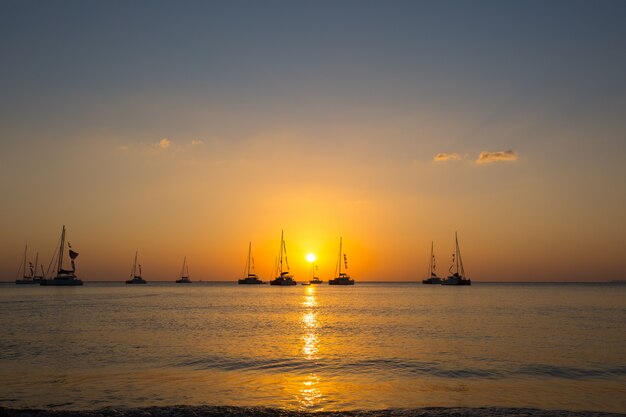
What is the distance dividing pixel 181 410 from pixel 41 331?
39.6 m

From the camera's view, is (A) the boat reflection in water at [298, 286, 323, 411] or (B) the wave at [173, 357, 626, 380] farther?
(B) the wave at [173, 357, 626, 380]

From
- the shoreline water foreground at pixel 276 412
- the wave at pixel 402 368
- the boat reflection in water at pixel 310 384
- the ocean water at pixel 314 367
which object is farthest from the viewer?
the wave at pixel 402 368

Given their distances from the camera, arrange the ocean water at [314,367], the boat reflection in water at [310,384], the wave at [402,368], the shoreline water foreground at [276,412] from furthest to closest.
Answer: the wave at [402,368] → the ocean water at [314,367] → the boat reflection in water at [310,384] → the shoreline water foreground at [276,412]

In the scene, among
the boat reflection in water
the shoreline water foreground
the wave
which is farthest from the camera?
the wave

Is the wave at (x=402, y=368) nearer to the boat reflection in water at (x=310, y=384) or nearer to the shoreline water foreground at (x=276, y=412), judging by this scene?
the boat reflection in water at (x=310, y=384)

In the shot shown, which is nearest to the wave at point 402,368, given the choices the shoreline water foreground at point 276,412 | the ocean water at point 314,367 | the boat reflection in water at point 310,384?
the ocean water at point 314,367

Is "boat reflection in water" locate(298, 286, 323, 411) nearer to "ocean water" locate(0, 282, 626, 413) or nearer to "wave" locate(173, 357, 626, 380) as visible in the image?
"ocean water" locate(0, 282, 626, 413)

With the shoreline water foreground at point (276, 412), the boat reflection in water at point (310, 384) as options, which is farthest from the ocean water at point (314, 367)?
the shoreline water foreground at point (276, 412)

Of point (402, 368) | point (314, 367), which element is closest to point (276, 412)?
point (314, 367)

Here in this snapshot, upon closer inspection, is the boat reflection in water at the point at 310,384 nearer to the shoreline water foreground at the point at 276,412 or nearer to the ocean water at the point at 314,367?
the ocean water at the point at 314,367

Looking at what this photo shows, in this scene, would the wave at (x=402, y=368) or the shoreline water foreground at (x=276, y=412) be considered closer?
the shoreline water foreground at (x=276, y=412)

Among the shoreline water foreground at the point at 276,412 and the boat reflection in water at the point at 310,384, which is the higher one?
the shoreline water foreground at the point at 276,412

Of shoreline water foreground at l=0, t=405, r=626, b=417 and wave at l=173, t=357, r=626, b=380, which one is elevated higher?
shoreline water foreground at l=0, t=405, r=626, b=417

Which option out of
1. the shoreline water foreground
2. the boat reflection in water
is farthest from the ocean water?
the shoreline water foreground
